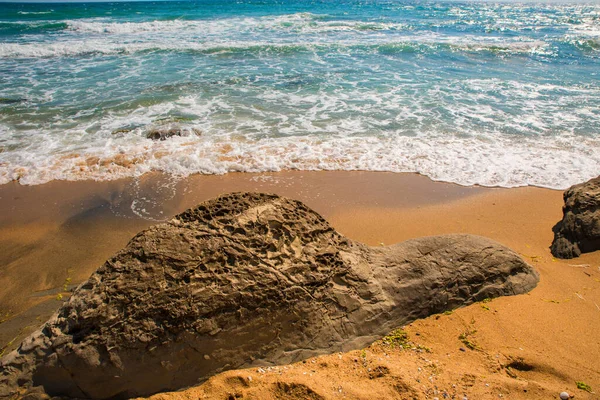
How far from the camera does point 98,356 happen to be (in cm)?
251

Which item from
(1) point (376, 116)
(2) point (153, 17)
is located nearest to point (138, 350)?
(1) point (376, 116)

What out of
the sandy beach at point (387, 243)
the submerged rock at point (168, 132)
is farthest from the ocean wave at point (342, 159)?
the sandy beach at point (387, 243)

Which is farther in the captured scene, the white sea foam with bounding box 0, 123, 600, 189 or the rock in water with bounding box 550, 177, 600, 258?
the white sea foam with bounding box 0, 123, 600, 189

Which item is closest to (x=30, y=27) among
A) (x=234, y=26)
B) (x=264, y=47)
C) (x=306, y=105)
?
(x=234, y=26)

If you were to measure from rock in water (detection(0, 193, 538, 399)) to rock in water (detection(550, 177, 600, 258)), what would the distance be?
1.89m

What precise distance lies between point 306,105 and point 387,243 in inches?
239

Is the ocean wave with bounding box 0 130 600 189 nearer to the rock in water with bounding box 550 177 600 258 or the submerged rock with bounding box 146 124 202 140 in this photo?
the submerged rock with bounding box 146 124 202 140

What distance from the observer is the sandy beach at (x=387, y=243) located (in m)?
2.63

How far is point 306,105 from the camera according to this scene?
1000cm

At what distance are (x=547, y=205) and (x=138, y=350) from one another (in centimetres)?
590

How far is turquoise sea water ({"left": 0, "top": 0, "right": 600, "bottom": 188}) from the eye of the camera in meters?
6.98

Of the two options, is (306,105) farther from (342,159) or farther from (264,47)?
(264,47)

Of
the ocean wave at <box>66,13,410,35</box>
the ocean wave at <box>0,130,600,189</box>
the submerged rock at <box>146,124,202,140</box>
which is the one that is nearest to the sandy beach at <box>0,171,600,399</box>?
the ocean wave at <box>0,130,600,189</box>

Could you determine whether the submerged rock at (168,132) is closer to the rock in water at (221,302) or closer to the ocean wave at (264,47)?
the rock in water at (221,302)
